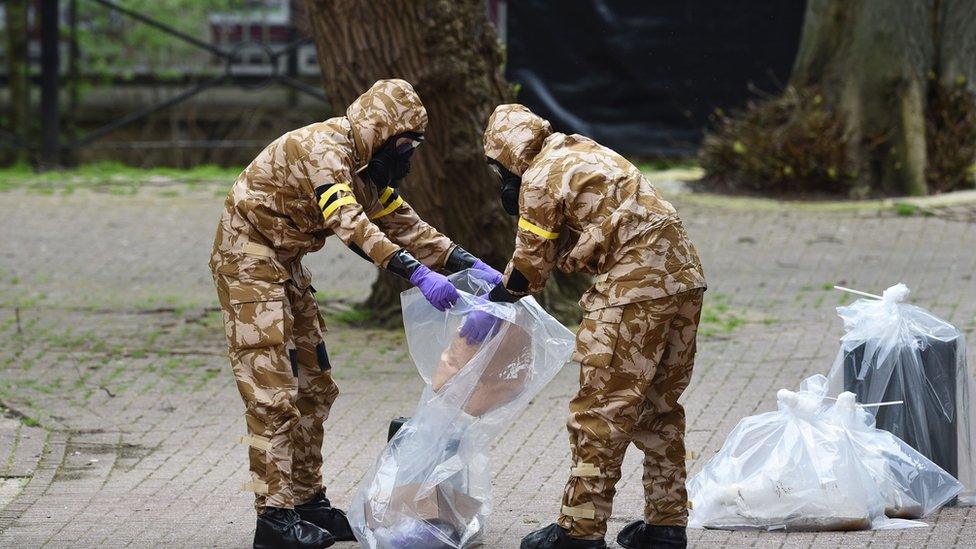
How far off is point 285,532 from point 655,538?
4.25 feet

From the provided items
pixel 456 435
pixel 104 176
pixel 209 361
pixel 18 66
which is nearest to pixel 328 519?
pixel 456 435

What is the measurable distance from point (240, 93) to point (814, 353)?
8.99 m

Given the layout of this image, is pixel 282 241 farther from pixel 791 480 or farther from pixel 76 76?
pixel 76 76

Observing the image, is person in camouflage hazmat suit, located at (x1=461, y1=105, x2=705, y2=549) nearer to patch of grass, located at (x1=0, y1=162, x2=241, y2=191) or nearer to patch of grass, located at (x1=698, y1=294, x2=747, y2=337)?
patch of grass, located at (x1=698, y1=294, x2=747, y2=337)

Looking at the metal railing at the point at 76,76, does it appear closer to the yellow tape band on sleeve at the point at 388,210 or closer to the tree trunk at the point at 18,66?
the tree trunk at the point at 18,66

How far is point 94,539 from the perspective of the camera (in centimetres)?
514

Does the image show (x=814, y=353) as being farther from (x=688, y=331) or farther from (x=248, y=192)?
(x=248, y=192)

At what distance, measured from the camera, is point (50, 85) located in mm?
13711

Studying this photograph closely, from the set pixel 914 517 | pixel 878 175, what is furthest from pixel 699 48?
pixel 914 517

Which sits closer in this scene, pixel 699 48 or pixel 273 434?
pixel 273 434

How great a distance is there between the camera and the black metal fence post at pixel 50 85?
13.5 meters

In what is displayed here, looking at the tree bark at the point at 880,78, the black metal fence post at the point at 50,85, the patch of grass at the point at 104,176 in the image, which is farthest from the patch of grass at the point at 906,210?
the black metal fence post at the point at 50,85

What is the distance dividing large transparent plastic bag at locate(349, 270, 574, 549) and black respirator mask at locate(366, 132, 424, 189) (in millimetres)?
524

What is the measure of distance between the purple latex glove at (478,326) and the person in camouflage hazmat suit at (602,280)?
13 centimetres
